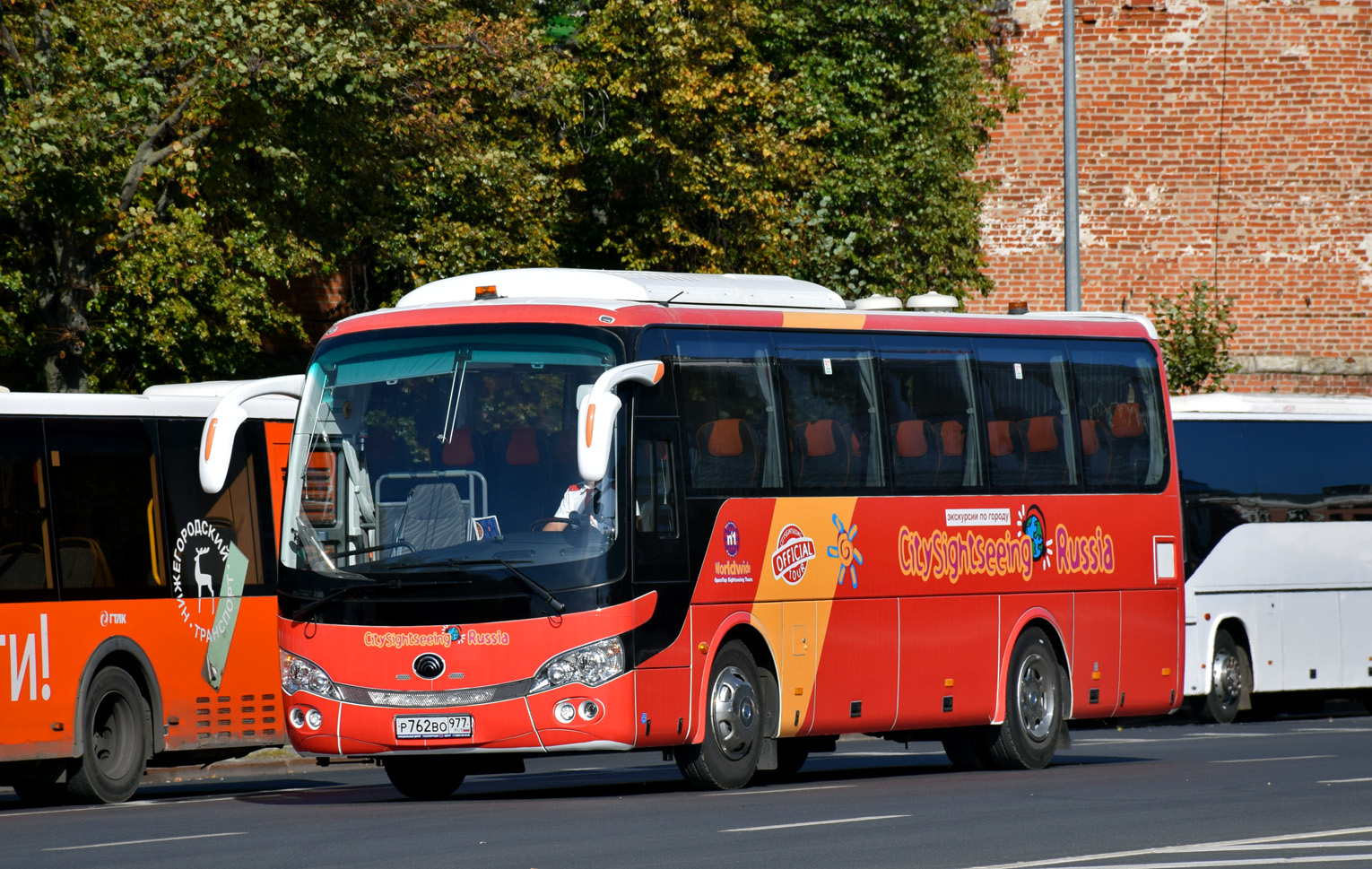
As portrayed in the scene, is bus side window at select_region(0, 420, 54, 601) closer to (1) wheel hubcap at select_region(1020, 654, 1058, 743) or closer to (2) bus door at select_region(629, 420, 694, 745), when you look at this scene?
(2) bus door at select_region(629, 420, 694, 745)

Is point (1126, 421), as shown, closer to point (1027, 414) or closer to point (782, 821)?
point (1027, 414)

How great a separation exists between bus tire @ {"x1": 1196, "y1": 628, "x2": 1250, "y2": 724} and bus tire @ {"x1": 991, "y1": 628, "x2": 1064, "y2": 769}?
381 inches

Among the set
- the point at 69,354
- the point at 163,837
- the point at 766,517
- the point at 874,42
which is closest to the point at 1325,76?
the point at 874,42

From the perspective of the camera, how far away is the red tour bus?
510 inches

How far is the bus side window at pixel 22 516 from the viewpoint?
1491 centimetres

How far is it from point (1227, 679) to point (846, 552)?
12.5m

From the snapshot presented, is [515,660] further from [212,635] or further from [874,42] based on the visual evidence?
[874,42]

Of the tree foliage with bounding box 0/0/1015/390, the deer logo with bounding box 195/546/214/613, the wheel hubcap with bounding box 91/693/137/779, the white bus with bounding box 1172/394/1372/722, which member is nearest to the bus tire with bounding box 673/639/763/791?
the wheel hubcap with bounding box 91/693/137/779

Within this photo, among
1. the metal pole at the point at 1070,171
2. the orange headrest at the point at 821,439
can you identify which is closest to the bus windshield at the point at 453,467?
the orange headrest at the point at 821,439

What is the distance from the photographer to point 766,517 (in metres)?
14.4

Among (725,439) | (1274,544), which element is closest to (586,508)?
(725,439)

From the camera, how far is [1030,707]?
16656 mm

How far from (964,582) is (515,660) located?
14.3ft

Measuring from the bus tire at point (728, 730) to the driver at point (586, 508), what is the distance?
1396mm
